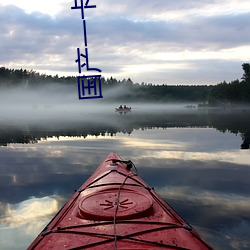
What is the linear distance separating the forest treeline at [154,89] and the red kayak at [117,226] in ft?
335

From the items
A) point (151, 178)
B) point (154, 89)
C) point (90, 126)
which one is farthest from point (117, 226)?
point (154, 89)

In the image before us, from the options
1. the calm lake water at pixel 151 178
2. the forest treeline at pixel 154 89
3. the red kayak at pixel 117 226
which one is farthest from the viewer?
the forest treeline at pixel 154 89

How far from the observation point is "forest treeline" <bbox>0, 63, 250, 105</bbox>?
103625 millimetres

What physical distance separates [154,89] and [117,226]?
180 metres

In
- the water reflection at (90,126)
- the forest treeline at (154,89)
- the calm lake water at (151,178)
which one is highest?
the forest treeline at (154,89)

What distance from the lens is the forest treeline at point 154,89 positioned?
103625mm

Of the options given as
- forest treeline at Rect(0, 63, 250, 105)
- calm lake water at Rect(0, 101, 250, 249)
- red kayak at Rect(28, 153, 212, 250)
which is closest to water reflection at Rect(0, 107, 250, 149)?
calm lake water at Rect(0, 101, 250, 249)

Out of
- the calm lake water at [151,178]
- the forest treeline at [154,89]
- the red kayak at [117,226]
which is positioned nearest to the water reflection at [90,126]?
the calm lake water at [151,178]

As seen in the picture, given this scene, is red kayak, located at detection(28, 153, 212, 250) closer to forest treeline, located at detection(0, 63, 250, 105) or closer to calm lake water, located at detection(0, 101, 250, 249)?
calm lake water, located at detection(0, 101, 250, 249)

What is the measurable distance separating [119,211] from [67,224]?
0.88 m

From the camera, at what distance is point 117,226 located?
4707 millimetres

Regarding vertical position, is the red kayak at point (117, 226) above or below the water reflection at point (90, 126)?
below

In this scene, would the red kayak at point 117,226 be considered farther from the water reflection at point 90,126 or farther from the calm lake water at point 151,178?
the water reflection at point 90,126

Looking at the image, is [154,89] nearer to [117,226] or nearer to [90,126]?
[90,126]
